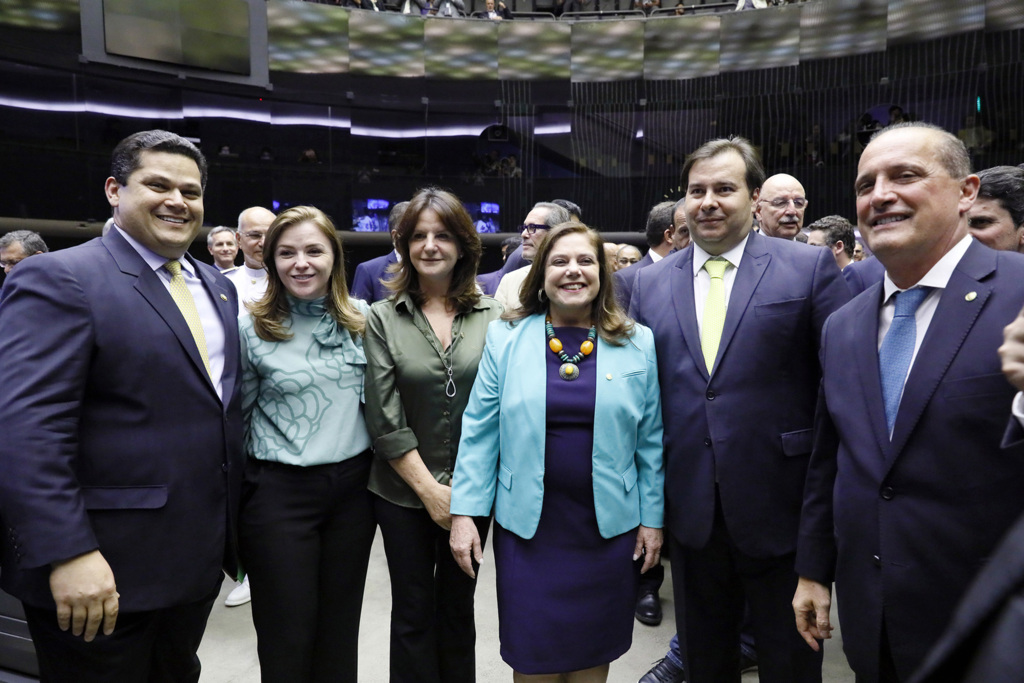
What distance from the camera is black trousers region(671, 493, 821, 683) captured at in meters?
1.81

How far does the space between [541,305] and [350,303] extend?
659 mm

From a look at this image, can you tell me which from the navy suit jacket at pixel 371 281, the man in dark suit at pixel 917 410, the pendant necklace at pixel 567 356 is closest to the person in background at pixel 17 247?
the navy suit jacket at pixel 371 281

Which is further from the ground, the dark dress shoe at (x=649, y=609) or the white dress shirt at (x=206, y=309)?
the white dress shirt at (x=206, y=309)

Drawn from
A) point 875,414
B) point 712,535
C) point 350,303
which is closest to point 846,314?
point 875,414

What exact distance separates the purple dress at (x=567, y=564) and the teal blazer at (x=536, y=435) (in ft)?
0.11

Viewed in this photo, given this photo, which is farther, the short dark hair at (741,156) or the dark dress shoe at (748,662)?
the dark dress shoe at (748,662)

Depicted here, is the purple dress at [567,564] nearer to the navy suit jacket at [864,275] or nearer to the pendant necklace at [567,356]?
the pendant necklace at [567,356]

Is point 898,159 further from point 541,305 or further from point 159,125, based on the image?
point 159,125

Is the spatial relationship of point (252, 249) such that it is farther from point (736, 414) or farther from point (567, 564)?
point (736, 414)

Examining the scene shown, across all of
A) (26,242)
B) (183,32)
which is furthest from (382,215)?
(26,242)

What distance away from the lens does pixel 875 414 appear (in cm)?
142

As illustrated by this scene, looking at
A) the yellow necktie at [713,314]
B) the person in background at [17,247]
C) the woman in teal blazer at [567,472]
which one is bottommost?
the woman in teal blazer at [567,472]

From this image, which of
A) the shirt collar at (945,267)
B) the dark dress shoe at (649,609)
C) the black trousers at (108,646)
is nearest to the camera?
the shirt collar at (945,267)

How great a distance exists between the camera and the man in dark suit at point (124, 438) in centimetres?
146
